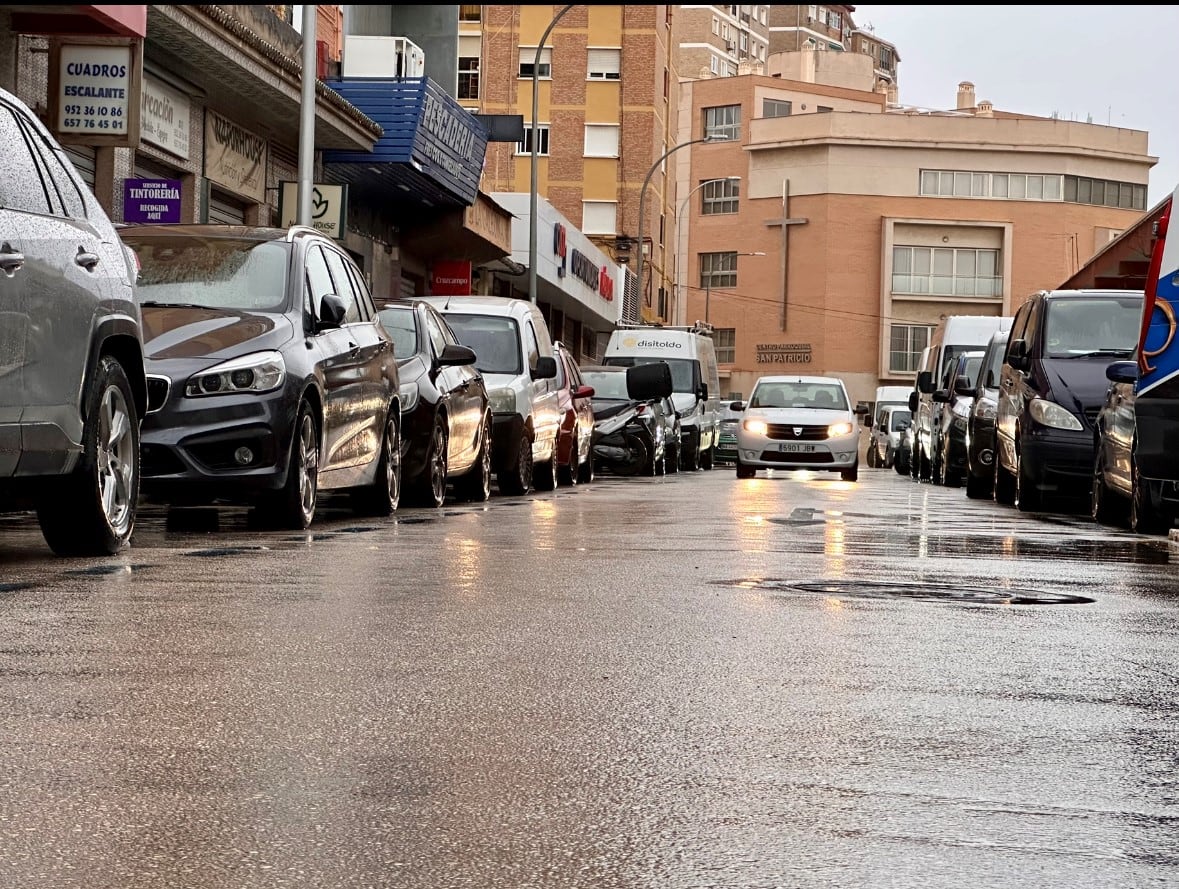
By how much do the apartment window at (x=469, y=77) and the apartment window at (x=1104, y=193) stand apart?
31.0 metres

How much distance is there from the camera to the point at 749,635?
23.0ft

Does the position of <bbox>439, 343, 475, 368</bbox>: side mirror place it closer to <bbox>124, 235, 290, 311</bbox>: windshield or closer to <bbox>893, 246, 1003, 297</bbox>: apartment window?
<bbox>124, 235, 290, 311</bbox>: windshield

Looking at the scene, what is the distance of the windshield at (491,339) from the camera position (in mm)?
20906

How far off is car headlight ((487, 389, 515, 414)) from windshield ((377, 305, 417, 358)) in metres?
3.38

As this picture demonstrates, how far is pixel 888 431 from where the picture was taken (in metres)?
56.4

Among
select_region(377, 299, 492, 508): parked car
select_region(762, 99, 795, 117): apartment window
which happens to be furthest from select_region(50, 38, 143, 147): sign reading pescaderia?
select_region(762, 99, 795, 117): apartment window

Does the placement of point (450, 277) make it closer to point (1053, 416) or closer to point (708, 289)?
point (1053, 416)

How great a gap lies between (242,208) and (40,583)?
2239 cm

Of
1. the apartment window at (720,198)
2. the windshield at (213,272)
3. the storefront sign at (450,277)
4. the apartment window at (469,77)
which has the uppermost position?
the apartment window at (469,77)

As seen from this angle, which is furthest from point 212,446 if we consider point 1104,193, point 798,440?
point 1104,193

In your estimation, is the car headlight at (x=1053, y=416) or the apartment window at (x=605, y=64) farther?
the apartment window at (x=605, y=64)

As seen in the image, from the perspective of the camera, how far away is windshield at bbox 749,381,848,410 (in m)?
34.6

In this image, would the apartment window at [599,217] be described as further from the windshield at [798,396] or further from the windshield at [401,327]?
the windshield at [401,327]

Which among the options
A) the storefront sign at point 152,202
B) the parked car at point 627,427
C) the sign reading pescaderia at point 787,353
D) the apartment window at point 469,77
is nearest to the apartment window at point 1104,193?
the sign reading pescaderia at point 787,353
